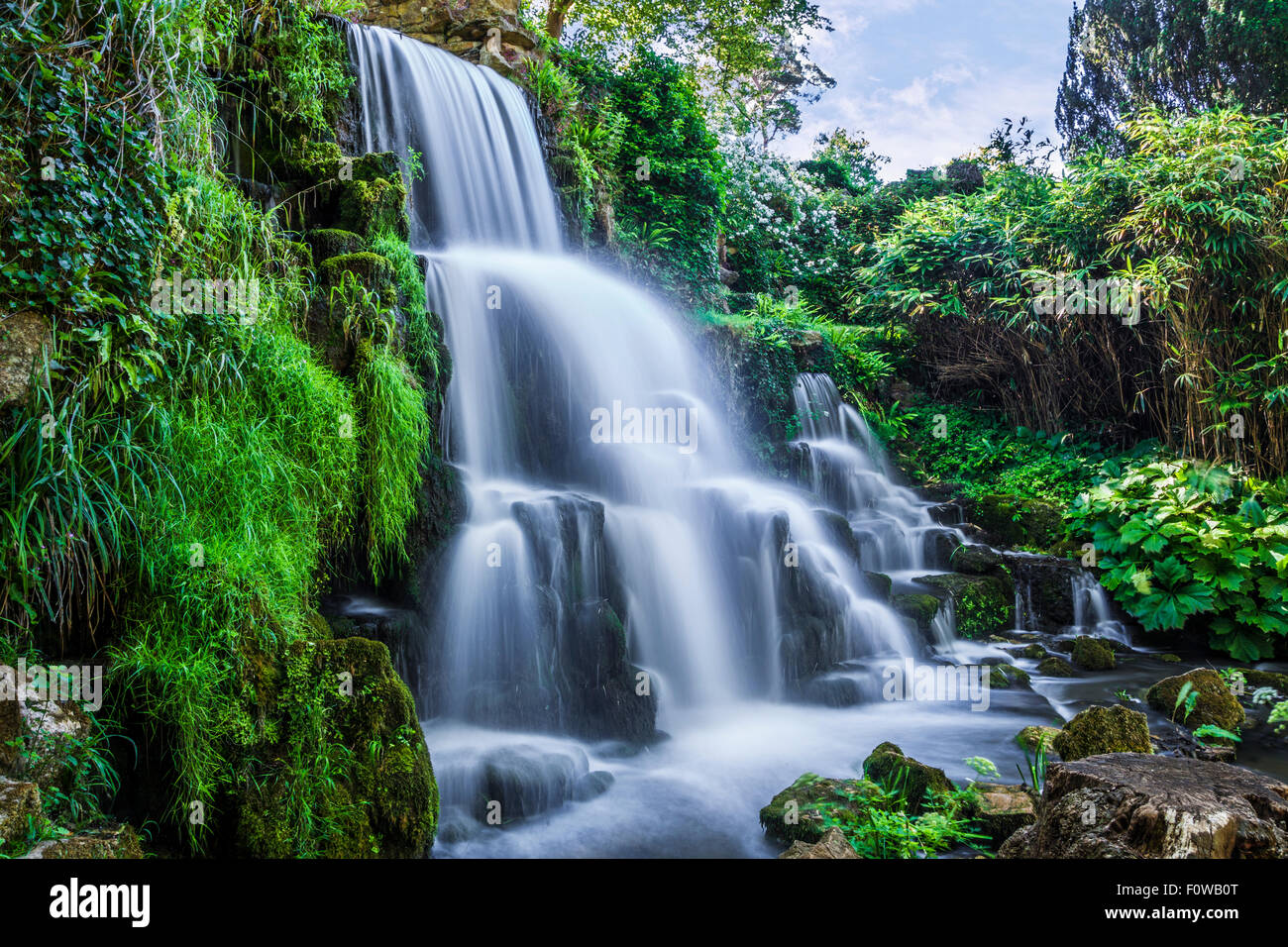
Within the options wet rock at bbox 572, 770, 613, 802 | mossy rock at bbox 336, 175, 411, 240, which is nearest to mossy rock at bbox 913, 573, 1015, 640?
wet rock at bbox 572, 770, 613, 802

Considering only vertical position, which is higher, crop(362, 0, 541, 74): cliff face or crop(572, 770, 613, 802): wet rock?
crop(362, 0, 541, 74): cliff face

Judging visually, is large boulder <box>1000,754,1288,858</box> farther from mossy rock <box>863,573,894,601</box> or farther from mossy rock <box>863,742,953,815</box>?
mossy rock <box>863,573,894,601</box>

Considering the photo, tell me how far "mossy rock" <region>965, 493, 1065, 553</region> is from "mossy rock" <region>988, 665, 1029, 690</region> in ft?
8.79

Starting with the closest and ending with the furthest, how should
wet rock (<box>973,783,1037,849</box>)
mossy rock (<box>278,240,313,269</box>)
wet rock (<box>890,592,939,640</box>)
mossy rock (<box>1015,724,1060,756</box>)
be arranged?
wet rock (<box>973,783,1037,849</box>), mossy rock (<box>278,240,313,269</box>), mossy rock (<box>1015,724,1060,756</box>), wet rock (<box>890,592,939,640</box>)

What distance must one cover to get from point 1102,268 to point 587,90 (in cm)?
821

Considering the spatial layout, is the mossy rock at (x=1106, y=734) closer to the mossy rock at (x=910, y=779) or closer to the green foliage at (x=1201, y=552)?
the mossy rock at (x=910, y=779)

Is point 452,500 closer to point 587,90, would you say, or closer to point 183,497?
point 183,497

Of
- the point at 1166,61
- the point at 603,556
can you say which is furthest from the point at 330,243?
the point at 1166,61

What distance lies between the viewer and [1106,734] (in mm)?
4090

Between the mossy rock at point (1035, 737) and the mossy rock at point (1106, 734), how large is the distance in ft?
2.56

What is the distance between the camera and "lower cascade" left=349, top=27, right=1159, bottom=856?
4.64m

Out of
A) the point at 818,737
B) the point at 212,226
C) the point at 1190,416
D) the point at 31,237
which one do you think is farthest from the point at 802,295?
the point at 31,237

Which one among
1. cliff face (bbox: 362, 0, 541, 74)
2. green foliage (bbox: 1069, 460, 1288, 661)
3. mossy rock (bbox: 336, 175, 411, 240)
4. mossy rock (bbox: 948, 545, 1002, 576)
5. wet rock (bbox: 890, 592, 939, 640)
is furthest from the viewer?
cliff face (bbox: 362, 0, 541, 74)

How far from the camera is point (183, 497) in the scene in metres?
3.32
